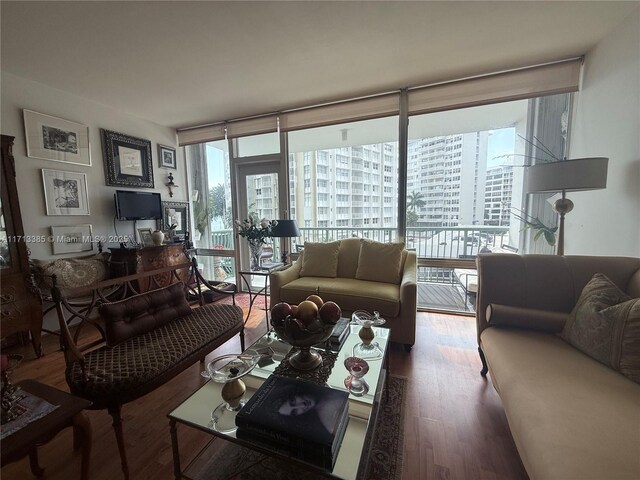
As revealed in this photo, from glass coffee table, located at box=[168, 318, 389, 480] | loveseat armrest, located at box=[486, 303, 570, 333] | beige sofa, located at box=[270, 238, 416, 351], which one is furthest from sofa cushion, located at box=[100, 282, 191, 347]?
loveseat armrest, located at box=[486, 303, 570, 333]

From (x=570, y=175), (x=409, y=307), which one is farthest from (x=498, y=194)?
(x=409, y=307)

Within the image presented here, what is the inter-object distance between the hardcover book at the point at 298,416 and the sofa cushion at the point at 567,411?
62 centimetres

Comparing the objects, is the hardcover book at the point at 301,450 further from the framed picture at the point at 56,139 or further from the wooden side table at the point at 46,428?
the framed picture at the point at 56,139

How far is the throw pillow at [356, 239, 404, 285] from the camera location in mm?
2566

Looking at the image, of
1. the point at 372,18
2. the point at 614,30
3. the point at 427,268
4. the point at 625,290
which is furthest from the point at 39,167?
the point at 614,30

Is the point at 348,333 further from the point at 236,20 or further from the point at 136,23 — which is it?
the point at 136,23

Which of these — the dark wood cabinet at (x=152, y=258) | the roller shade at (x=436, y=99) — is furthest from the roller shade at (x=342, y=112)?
the dark wood cabinet at (x=152, y=258)

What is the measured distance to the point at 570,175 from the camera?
179cm

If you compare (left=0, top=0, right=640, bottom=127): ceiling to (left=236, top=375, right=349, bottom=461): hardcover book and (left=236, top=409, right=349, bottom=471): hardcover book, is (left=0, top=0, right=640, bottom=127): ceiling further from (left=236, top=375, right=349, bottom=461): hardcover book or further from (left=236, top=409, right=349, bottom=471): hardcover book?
(left=236, top=409, right=349, bottom=471): hardcover book

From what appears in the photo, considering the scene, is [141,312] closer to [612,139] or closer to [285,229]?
[285,229]

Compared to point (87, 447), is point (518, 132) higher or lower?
higher

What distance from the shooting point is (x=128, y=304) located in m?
1.66

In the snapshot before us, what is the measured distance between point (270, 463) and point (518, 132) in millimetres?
3525

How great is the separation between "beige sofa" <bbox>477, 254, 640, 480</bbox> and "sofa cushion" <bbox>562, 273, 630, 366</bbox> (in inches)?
1.8
